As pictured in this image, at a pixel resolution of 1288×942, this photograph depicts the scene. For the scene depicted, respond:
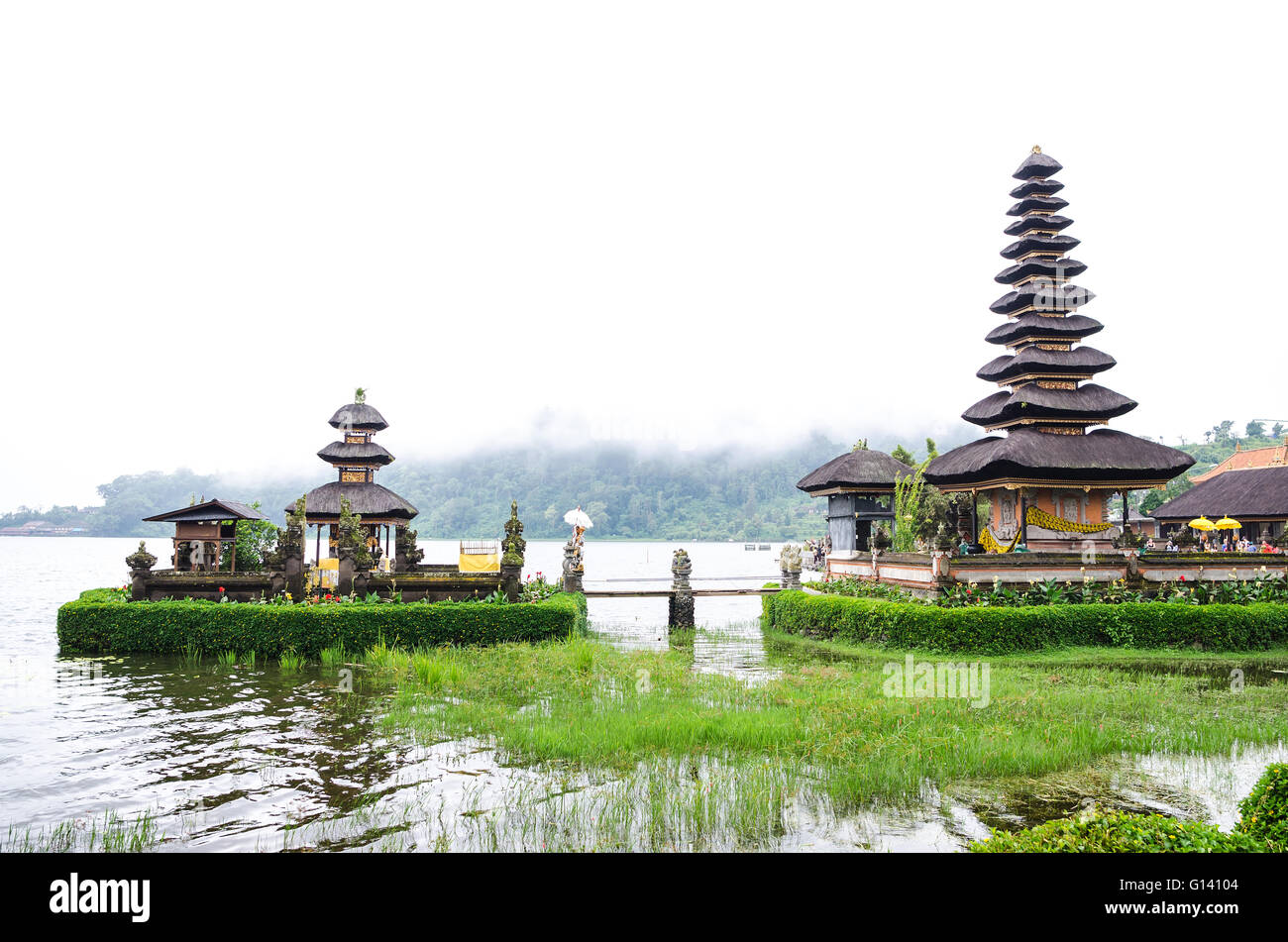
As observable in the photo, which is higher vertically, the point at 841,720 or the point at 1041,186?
the point at 1041,186

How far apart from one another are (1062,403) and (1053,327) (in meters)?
2.66

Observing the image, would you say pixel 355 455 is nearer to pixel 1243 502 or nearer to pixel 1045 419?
pixel 1045 419

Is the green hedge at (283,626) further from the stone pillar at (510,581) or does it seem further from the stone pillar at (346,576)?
the stone pillar at (346,576)

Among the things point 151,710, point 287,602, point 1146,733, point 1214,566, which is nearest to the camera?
point 1146,733

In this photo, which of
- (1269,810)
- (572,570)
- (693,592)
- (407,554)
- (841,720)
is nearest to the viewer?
(1269,810)

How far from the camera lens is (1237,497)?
1499 inches

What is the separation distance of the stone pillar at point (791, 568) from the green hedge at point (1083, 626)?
6.76 m

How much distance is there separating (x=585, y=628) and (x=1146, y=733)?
51.5ft

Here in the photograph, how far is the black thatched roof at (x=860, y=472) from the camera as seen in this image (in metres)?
27.3

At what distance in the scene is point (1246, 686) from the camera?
14.2 meters

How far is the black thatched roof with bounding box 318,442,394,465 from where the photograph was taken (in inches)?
1203

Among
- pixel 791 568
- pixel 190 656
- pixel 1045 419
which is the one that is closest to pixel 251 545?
pixel 190 656
